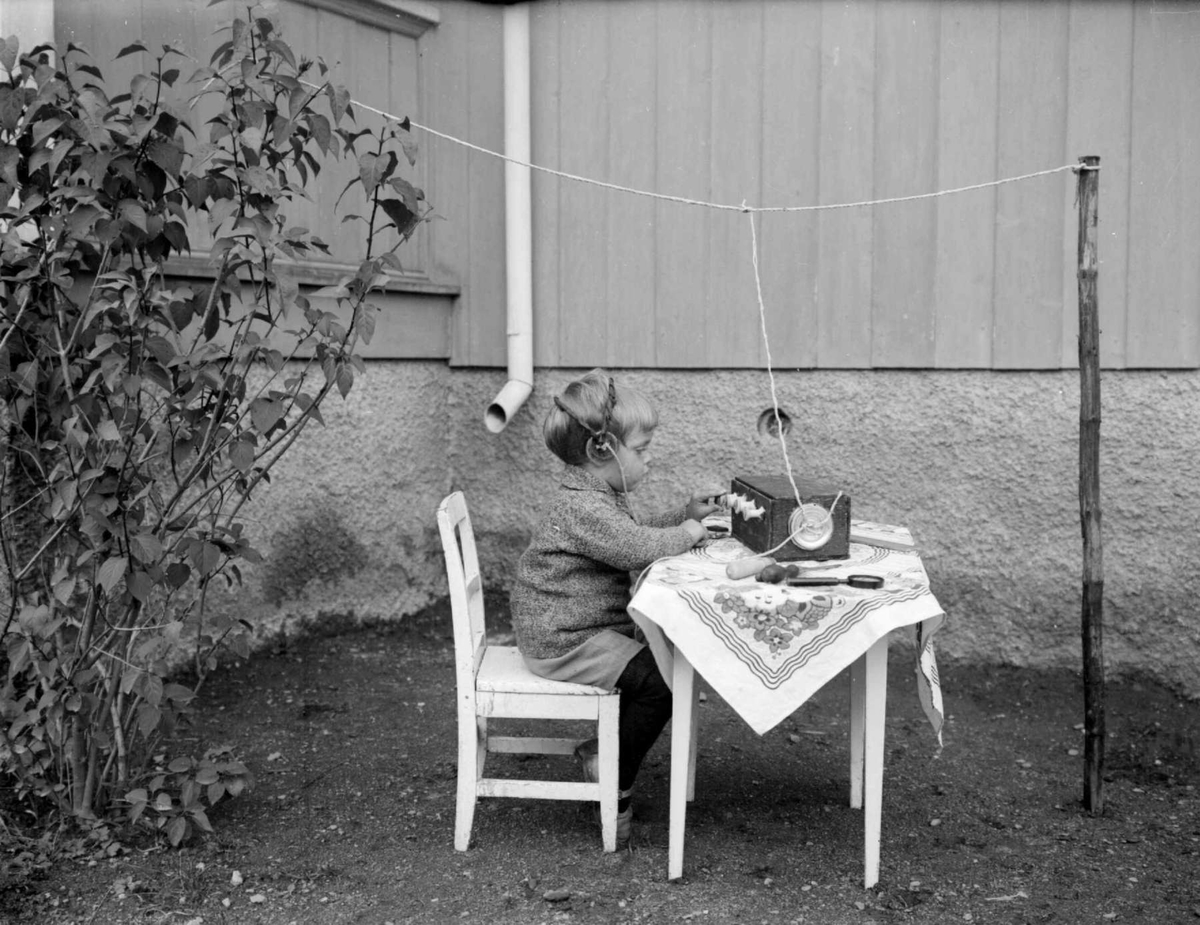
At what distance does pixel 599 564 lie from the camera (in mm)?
3102

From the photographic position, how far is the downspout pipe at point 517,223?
4887mm

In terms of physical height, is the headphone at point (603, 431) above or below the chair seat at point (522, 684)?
above

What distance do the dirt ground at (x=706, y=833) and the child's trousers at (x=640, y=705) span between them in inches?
10.5

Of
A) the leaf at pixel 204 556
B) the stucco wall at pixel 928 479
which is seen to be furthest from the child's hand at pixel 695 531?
the stucco wall at pixel 928 479

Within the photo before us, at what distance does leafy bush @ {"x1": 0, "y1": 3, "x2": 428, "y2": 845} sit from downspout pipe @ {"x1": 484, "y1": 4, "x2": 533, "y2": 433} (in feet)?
6.51

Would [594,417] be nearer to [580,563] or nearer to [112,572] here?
[580,563]

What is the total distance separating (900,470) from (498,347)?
69.9 inches

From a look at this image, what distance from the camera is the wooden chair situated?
2.93m

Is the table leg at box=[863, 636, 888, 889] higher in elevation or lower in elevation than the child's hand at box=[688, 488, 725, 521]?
lower

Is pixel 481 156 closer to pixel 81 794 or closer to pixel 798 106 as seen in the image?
pixel 798 106

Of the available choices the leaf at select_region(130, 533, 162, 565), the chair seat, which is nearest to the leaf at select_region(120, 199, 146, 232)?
the leaf at select_region(130, 533, 162, 565)

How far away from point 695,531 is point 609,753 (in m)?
0.59

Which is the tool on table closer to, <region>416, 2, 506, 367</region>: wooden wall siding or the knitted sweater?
the knitted sweater

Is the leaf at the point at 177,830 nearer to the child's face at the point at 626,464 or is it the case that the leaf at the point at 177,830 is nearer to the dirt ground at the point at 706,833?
the dirt ground at the point at 706,833
